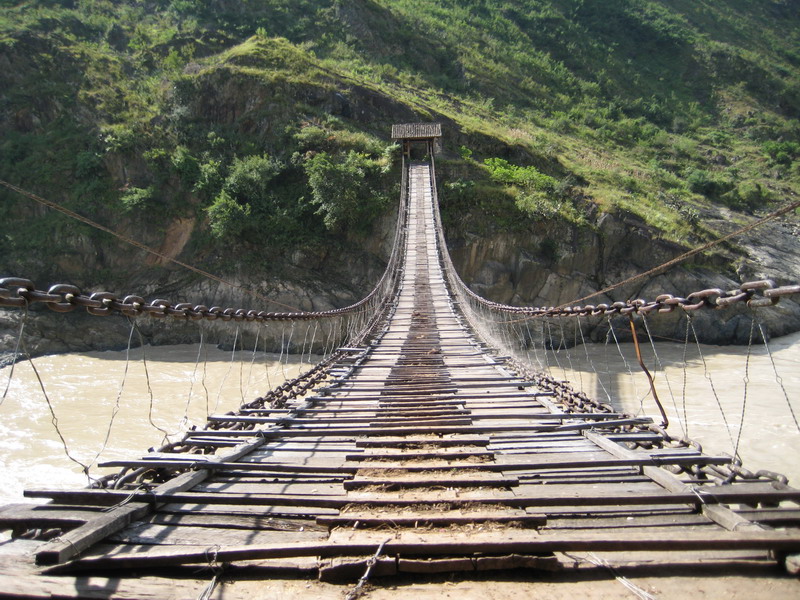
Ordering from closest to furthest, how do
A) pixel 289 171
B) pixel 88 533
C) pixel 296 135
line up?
1. pixel 88 533
2. pixel 289 171
3. pixel 296 135

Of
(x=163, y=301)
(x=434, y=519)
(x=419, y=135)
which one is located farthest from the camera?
(x=419, y=135)

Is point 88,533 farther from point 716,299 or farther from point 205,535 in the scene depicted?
point 716,299

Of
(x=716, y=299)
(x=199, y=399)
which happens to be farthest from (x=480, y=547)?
(x=199, y=399)

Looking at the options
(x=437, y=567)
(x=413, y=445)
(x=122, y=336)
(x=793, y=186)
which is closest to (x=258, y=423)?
(x=413, y=445)

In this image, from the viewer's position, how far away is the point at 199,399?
11375 mm

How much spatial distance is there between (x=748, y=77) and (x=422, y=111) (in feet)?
113

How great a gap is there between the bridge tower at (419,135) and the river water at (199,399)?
9036mm

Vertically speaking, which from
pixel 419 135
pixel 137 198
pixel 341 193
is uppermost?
pixel 419 135

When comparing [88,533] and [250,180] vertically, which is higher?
[250,180]

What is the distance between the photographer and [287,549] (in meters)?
1.56

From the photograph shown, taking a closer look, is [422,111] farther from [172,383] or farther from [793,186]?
[793,186]

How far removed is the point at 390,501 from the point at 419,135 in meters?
16.8

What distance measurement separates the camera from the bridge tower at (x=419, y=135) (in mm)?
17094

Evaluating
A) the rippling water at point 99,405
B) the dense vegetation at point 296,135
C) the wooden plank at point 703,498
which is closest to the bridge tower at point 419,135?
the dense vegetation at point 296,135
